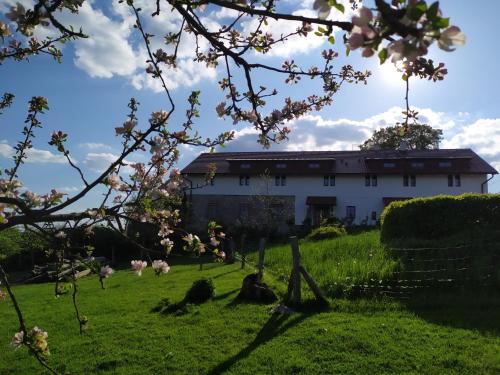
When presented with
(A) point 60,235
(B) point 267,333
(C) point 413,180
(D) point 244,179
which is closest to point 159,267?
(A) point 60,235

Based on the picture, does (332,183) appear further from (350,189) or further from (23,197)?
(23,197)

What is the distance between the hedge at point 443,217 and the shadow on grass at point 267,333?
714 centimetres

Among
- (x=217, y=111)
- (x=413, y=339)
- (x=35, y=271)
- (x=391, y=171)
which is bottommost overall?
(x=413, y=339)

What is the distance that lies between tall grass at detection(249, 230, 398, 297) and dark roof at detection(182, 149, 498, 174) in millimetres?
22782

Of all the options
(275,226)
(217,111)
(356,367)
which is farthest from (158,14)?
(275,226)

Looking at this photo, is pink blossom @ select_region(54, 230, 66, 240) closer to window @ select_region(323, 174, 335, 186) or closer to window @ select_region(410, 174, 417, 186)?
window @ select_region(323, 174, 335, 186)

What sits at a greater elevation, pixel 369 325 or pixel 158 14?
pixel 158 14

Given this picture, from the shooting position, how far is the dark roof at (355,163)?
36166 mm

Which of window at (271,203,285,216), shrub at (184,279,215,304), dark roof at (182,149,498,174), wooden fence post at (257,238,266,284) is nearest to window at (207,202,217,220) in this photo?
dark roof at (182,149,498,174)

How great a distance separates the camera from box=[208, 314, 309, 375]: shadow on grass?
6.53 meters

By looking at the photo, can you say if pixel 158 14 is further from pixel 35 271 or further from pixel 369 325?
pixel 369 325

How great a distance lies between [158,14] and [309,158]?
37.0m

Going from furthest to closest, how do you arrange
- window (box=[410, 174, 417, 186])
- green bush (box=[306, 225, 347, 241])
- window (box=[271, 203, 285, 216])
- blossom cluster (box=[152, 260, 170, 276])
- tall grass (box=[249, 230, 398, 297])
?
window (box=[271, 203, 285, 216]) < window (box=[410, 174, 417, 186]) < green bush (box=[306, 225, 347, 241]) < tall grass (box=[249, 230, 398, 297]) < blossom cluster (box=[152, 260, 170, 276])

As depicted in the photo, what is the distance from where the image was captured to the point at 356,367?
240 inches
